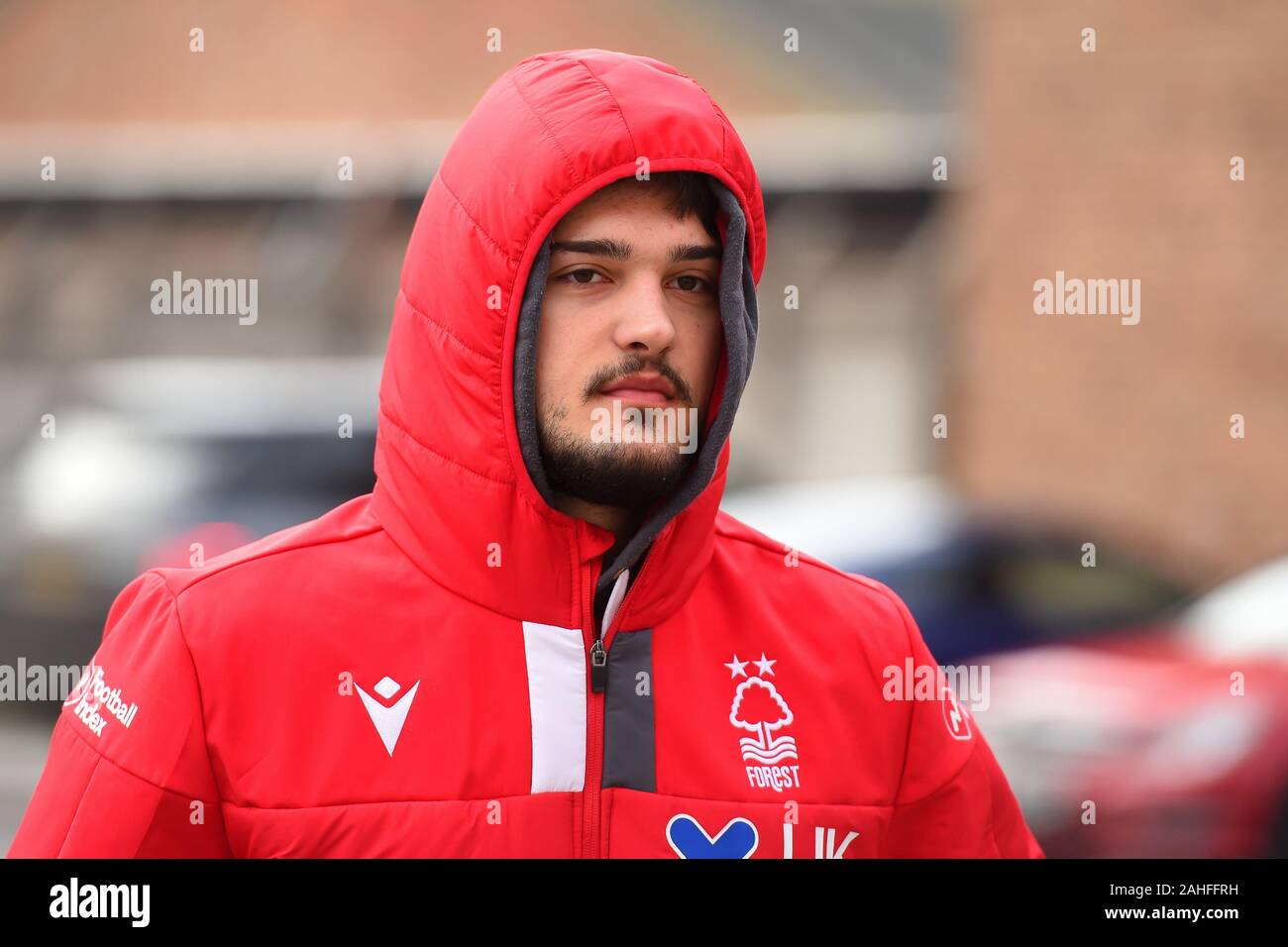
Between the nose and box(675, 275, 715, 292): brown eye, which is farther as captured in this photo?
box(675, 275, 715, 292): brown eye

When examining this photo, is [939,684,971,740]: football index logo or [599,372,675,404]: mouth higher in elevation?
[599,372,675,404]: mouth

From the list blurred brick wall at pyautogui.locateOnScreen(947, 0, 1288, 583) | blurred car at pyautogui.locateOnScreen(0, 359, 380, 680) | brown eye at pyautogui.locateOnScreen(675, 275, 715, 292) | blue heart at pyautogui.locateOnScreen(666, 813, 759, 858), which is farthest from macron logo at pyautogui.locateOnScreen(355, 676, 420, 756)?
blurred brick wall at pyautogui.locateOnScreen(947, 0, 1288, 583)

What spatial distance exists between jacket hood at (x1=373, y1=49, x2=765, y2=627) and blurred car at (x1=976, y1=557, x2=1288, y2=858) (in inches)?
146

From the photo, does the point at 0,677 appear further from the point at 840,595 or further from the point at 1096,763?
the point at 840,595

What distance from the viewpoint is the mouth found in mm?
2693

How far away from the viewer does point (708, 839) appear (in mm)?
2609

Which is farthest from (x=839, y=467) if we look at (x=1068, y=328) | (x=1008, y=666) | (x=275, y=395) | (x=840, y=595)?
(x=840, y=595)

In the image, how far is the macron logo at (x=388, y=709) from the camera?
99.0 inches

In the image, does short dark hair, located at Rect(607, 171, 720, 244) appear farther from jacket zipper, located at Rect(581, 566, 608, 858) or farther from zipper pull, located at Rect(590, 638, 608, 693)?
zipper pull, located at Rect(590, 638, 608, 693)

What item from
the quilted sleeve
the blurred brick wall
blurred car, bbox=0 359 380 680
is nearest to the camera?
the quilted sleeve

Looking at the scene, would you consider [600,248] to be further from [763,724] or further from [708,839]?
[708,839]

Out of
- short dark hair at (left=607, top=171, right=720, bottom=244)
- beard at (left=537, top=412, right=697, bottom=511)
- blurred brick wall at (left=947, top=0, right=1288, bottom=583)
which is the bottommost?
beard at (left=537, top=412, right=697, bottom=511)

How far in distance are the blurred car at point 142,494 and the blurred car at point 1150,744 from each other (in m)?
3.66

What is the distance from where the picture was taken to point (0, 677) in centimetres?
860
